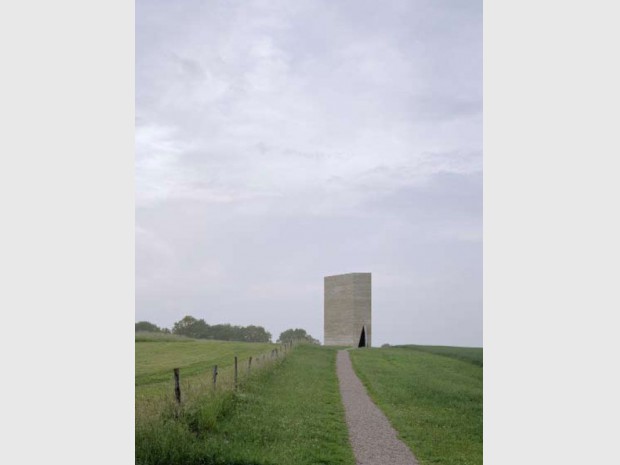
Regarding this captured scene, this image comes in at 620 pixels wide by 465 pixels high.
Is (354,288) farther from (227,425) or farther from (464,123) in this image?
(227,425)

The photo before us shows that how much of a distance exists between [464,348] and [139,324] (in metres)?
30.7

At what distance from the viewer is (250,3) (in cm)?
1556

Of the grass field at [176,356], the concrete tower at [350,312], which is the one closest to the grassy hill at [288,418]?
the grass field at [176,356]

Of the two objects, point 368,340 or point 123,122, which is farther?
point 368,340

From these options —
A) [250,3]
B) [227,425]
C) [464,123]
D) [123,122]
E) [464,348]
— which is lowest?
[464,348]

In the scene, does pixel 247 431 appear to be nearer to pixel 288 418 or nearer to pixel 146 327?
pixel 288 418

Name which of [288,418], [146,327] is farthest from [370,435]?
[146,327]

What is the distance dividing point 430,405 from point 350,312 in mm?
28288

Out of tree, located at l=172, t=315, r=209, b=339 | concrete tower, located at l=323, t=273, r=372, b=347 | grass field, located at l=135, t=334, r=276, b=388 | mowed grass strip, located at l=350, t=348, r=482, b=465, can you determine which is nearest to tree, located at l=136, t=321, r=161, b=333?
grass field, located at l=135, t=334, r=276, b=388

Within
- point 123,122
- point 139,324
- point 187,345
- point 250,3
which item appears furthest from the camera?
point 139,324

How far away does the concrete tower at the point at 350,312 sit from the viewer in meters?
45.3

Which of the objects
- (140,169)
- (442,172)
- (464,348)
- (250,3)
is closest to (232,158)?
(140,169)

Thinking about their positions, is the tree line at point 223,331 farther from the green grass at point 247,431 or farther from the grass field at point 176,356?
the green grass at point 247,431

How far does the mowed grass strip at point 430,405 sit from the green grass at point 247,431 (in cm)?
148
